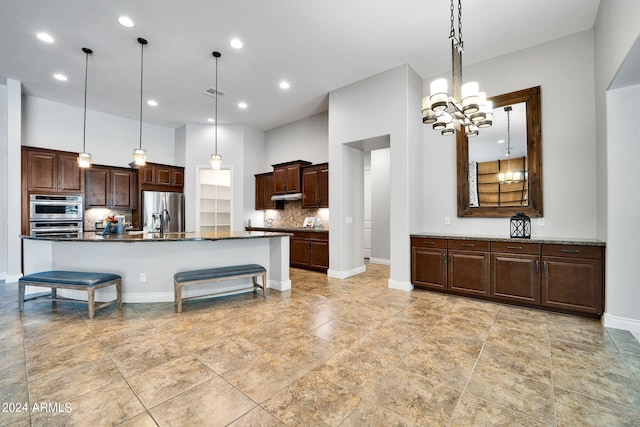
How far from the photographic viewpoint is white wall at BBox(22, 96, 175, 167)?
569cm

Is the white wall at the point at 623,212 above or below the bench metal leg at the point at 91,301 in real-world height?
above

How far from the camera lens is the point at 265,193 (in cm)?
754

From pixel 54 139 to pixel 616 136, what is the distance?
360 inches

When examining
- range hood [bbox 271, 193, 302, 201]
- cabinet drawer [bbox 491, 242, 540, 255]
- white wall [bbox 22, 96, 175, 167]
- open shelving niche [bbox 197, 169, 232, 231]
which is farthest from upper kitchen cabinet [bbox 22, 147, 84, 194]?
cabinet drawer [bbox 491, 242, 540, 255]

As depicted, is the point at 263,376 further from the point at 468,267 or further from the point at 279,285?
the point at 468,267

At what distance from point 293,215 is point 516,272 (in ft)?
16.3

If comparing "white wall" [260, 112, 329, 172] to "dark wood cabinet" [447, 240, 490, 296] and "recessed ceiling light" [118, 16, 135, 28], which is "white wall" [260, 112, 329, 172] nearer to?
"dark wood cabinet" [447, 240, 490, 296]

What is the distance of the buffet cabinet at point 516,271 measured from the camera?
127 inches

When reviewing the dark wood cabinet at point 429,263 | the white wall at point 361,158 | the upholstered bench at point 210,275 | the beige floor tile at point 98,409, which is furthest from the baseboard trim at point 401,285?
the beige floor tile at point 98,409

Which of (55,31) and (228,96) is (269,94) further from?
(55,31)


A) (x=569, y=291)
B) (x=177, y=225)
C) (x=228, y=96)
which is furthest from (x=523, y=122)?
(x=177, y=225)

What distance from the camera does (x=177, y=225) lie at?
23.5 ft

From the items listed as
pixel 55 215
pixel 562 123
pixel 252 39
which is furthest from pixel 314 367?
pixel 55 215

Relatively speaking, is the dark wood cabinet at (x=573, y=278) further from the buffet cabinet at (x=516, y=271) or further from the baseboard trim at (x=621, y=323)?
the baseboard trim at (x=621, y=323)
